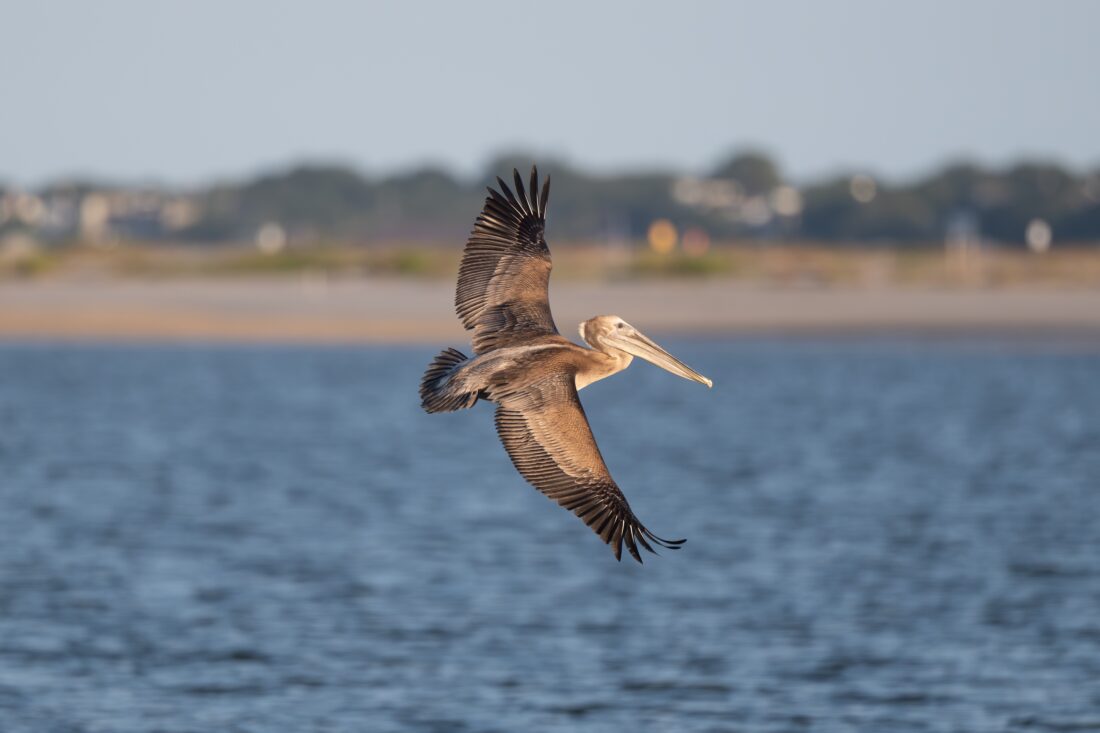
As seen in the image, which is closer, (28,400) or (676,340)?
(28,400)

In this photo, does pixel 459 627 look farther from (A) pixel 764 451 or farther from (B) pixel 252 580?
(A) pixel 764 451

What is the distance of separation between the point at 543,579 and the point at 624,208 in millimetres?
73777

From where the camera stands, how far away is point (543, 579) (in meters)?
16.8

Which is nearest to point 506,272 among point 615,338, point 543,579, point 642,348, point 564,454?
A: point 615,338

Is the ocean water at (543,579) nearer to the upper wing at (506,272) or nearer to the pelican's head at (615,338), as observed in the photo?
the upper wing at (506,272)

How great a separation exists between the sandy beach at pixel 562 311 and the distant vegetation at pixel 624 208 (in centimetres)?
2120

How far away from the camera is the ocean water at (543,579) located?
1241 cm

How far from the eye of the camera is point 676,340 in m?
40.8

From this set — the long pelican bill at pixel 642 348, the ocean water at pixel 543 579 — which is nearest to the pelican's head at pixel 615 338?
the long pelican bill at pixel 642 348

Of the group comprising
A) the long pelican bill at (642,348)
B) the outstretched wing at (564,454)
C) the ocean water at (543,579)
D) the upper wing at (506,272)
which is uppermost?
the upper wing at (506,272)

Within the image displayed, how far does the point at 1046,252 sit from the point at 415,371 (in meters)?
29.9

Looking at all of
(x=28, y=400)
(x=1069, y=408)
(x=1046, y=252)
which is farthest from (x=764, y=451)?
(x=1046, y=252)

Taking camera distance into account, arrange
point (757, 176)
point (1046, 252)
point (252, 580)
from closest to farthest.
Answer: point (252, 580), point (1046, 252), point (757, 176)

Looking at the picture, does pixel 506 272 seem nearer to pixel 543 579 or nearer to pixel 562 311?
pixel 543 579
